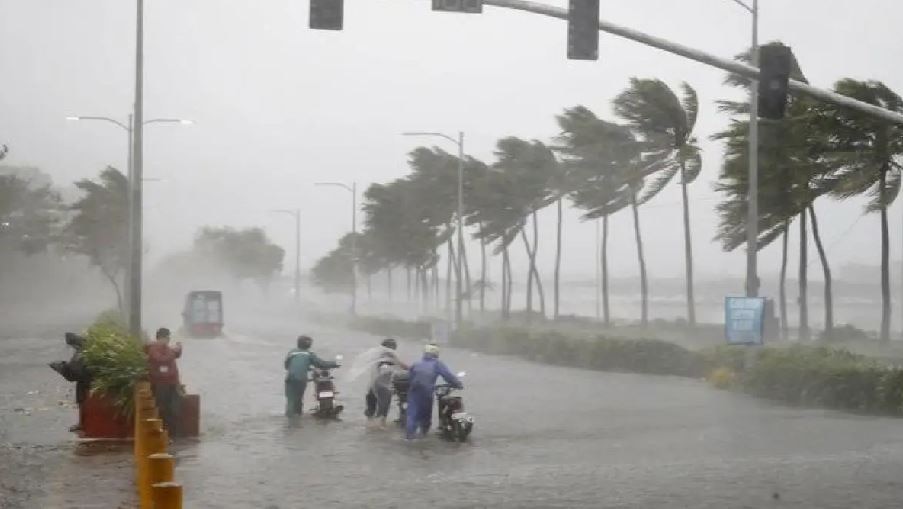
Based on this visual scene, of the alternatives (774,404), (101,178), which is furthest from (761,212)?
(101,178)

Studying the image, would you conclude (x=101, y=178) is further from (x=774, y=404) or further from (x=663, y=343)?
(x=774, y=404)

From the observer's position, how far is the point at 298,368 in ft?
71.6

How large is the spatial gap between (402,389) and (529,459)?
13.2 ft

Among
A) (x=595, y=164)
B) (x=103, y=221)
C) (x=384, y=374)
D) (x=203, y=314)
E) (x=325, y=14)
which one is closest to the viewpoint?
(x=325, y=14)

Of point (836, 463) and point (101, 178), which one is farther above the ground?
point (101, 178)

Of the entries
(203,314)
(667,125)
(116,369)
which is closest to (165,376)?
(116,369)

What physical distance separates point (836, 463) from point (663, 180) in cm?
3498

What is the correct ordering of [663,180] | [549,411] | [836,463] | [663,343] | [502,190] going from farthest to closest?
[502,190]
[663,180]
[663,343]
[549,411]
[836,463]

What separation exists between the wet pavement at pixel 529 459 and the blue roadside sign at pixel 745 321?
1.66 m

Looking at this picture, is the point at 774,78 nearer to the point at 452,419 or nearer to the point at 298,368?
the point at 452,419

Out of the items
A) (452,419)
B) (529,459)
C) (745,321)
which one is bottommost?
(529,459)

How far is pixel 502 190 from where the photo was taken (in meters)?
69.1

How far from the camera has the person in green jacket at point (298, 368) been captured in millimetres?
21781

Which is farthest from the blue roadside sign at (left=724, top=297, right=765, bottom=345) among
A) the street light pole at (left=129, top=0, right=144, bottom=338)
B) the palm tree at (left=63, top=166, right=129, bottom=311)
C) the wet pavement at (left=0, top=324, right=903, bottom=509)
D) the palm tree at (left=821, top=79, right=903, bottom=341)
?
the palm tree at (left=63, top=166, right=129, bottom=311)
